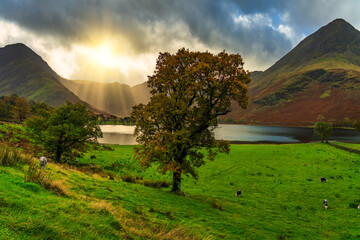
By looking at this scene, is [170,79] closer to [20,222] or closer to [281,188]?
[20,222]

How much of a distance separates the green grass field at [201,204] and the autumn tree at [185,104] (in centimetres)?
419

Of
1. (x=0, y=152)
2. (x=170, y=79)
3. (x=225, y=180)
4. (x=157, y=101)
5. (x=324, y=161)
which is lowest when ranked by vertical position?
(x=225, y=180)

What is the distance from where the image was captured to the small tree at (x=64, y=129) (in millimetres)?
31694

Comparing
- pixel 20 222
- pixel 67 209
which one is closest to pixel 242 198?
pixel 67 209

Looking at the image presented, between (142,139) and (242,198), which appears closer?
(142,139)

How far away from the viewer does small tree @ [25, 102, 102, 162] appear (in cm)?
3169

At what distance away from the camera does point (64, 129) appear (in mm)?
31828

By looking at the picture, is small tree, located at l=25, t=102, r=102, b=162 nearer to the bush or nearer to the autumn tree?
the autumn tree

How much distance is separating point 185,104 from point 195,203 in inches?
400

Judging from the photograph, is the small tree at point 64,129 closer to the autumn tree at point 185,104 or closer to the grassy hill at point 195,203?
the grassy hill at point 195,203

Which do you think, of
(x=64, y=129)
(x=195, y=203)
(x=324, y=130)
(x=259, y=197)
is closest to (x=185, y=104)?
(x=195, y=203)

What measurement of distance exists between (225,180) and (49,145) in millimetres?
30861

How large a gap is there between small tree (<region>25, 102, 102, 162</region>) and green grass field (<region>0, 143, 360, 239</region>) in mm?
8179

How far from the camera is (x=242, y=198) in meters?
23.7
